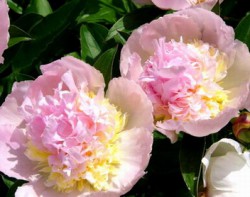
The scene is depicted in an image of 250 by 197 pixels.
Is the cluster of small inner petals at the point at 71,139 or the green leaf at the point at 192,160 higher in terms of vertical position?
the cluster of small inner petals at the point at 71,139

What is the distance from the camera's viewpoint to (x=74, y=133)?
1173 millimetres

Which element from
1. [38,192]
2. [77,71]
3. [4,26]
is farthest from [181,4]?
[38,192]

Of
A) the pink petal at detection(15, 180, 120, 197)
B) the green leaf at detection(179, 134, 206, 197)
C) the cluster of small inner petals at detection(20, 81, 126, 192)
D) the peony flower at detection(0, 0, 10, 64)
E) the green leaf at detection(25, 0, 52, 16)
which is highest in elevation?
the peony flower at detection(0, 0, 10, 64)

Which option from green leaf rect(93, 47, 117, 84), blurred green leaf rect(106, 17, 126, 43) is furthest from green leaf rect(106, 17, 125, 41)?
green leaf rect(93, 47, 117, 84)

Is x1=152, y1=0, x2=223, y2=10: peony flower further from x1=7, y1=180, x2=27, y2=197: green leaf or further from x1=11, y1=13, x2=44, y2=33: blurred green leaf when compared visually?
x1=7, y1=180, x2=27, y2=197: green leaf

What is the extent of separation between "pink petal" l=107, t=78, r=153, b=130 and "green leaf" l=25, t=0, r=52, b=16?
0.44 meters

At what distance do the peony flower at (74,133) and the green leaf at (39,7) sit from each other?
15.8 inches

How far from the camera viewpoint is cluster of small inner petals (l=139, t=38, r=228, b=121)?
1.19 m

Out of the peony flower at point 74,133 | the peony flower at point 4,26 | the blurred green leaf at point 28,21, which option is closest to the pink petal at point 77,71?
the peony flower at point 74,133

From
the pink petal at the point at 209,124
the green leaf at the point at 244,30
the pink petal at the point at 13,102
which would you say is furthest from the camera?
the green leaf at the point at 244,30

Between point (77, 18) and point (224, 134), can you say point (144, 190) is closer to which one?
point (224, 134)

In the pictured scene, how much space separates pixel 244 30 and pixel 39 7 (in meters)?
0.55

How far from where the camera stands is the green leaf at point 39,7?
1594mm

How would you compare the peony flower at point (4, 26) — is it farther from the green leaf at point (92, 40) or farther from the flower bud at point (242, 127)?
the flower bud at point (242, 127)
